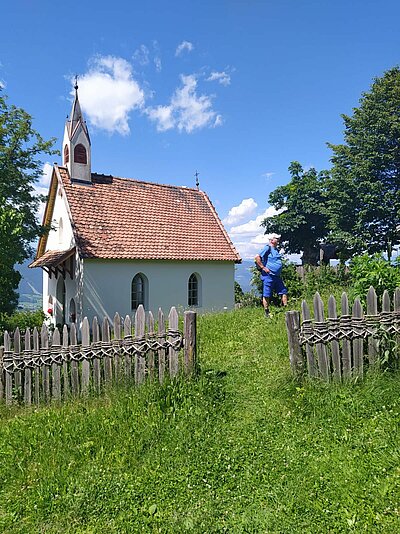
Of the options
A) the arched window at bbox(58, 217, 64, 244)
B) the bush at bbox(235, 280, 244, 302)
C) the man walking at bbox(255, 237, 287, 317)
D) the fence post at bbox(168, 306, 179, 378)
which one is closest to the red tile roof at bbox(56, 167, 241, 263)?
the arched window at bbox(58, 217, 64, 244)

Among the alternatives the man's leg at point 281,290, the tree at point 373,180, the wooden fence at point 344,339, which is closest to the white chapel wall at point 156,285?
the man's leg at point 281,290

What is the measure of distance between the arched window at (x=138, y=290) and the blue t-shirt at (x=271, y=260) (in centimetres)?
854

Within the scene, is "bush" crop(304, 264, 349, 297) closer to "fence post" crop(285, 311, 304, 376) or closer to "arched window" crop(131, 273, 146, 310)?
"arched window" crop(131, 273, 146, 310)

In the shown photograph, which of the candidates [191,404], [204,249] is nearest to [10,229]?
[191,404]

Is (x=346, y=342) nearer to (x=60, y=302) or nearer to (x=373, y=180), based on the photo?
(x=60, y=302)

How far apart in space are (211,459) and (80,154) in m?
18.0

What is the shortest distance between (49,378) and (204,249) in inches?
572

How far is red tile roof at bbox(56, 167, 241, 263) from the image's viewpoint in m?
17.1

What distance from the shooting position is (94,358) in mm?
5961

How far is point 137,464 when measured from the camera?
4.23 metres

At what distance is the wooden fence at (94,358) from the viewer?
5.72m

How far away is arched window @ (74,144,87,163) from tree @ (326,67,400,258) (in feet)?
54.8

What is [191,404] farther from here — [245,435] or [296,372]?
[296,372]

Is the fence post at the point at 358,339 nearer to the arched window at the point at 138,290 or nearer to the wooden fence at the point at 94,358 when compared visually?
the wooden fence at the point at 94,358
